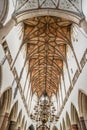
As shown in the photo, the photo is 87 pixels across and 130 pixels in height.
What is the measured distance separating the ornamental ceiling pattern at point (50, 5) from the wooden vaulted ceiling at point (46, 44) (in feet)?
10.1

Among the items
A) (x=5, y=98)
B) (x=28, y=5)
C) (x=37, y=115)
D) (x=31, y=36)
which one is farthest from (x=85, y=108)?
(x=28, y=5)

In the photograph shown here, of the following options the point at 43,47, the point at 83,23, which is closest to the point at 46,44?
the point at 43,47

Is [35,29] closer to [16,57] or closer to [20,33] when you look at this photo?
[20,33]

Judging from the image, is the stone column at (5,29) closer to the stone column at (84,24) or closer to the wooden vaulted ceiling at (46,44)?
the wooden vaulted ceiling at (46,44)

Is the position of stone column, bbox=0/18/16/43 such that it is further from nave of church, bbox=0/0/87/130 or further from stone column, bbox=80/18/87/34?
stone column, bbox=80/18/87/34

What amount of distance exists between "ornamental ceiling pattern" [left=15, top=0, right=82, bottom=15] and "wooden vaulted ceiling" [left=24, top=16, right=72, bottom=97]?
10.1 feet

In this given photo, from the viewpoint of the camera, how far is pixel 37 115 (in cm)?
1519

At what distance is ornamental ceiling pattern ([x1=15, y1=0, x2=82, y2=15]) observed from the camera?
12.0 m

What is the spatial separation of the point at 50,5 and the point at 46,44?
6.61 metres

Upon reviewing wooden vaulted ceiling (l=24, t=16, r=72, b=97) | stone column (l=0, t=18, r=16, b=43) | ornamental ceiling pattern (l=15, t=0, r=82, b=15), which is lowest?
stone column (l=0, t=18, r=16, b=43)

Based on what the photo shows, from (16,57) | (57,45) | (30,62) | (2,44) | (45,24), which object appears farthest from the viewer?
(30,62)

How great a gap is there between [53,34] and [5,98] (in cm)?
709

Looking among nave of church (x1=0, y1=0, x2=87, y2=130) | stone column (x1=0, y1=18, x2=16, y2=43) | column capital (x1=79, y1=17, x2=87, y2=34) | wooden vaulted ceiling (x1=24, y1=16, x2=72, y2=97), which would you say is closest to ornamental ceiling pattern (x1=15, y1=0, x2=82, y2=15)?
nave of church (x1=0, y1=0, x2=87, y2=130)

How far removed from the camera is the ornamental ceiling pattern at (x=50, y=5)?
12.0m
